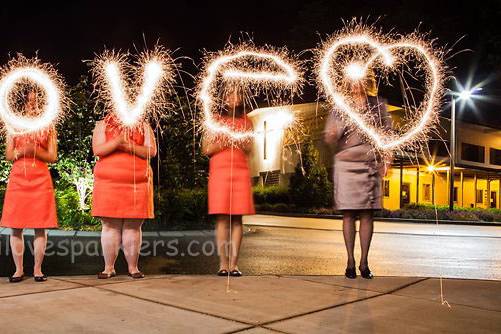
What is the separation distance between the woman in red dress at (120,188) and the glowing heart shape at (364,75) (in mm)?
2033

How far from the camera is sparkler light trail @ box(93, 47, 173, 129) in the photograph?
604cm

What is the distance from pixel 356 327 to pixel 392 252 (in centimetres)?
662

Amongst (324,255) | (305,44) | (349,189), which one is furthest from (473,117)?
(349,189)

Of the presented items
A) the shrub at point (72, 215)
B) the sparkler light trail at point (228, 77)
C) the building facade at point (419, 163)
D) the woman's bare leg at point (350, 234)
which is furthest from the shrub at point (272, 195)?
the woman's bare leg at point (350, 234)

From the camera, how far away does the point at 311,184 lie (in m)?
30.6

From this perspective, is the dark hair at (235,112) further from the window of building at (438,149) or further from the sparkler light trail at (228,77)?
the window of building at (438,149)

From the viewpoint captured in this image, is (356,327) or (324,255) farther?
(324,255)

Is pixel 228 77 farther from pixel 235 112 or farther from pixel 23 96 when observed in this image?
pixel 23 96

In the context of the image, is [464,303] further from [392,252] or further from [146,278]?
[392,252]

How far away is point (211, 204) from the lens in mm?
6203

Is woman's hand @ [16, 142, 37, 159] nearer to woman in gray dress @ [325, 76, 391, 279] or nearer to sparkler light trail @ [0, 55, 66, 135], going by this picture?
sparkler light trail @ [0, 55, 66, 135]

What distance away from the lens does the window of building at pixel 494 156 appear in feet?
140

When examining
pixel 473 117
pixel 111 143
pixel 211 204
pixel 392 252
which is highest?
pixel 473 117

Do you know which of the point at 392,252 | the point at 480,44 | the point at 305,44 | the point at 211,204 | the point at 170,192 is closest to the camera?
the point at 211,204
